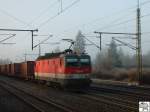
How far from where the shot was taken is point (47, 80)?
3397cm

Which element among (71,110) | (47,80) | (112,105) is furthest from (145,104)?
(47,80)

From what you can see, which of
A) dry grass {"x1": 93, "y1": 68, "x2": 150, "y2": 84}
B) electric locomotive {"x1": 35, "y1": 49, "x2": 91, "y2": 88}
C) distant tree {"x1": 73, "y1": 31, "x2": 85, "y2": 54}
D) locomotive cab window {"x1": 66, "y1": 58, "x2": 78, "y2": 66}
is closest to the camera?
electric locomotive {"x1": 35, "y1": 49, "x2": 91, "y2": 88}

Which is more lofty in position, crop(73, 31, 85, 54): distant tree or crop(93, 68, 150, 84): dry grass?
crop(73, 31, 85, 54): distant tree

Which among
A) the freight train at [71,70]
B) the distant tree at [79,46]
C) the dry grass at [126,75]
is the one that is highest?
the distant tree at [79,46]

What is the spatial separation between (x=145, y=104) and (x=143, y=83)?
3430cm

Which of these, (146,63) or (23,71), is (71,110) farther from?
(146,63)

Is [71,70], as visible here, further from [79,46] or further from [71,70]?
[79,46]

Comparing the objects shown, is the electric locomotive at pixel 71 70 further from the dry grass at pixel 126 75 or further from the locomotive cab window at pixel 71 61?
the dry grass at pixel 126 75

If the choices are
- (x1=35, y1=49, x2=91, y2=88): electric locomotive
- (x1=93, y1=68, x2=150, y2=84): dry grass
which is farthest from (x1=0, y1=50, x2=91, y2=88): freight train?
(x1=93, y1=68, x2=150, y2=84): dry grass

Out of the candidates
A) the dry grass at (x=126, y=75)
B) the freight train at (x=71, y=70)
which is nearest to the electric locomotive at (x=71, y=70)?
the freight train at (x=71, y=70)

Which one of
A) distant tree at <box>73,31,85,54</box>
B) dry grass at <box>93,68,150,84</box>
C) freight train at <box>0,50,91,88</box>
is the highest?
distant tree at <box>73,31,85,54</box>

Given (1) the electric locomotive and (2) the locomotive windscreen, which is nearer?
(1) the electric locomotive

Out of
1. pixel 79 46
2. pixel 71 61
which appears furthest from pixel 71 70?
pixel 79 46

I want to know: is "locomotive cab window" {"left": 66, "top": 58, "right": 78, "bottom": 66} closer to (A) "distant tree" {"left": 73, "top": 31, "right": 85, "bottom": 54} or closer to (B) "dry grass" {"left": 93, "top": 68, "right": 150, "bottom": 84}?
(A) "distant tree" {"left": 73, "top": 31, "right": 85, "bottom": 54}
